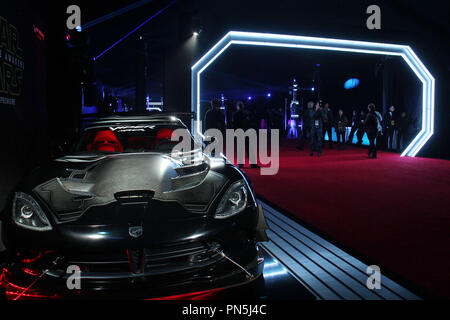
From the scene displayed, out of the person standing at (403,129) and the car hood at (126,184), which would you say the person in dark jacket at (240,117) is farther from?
the person standing at (403,129)

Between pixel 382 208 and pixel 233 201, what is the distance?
3.52 metres

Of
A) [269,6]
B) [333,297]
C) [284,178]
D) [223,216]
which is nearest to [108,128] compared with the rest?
[223,216]

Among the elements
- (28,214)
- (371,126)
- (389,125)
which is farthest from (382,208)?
(389,125)

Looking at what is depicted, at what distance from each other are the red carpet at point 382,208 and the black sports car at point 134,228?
152 cm

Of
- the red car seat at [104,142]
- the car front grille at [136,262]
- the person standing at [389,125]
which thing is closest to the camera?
the car front grille at [136,262]

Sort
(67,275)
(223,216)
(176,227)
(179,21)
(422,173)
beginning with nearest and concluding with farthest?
(67,275)
(176,227)
(223,216)
(422,173)
(179,21)

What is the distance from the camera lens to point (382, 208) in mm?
5262

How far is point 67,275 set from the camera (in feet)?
6.58

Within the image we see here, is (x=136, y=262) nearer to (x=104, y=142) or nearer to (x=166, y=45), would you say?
(x=104, y=142)

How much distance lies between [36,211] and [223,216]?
109 centimetres

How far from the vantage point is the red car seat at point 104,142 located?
138 inches

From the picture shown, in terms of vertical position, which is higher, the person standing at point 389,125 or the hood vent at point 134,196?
the person standing at point 389,125

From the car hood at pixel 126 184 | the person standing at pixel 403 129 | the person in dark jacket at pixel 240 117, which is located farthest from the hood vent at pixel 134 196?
the person standing at pixel 403 129
